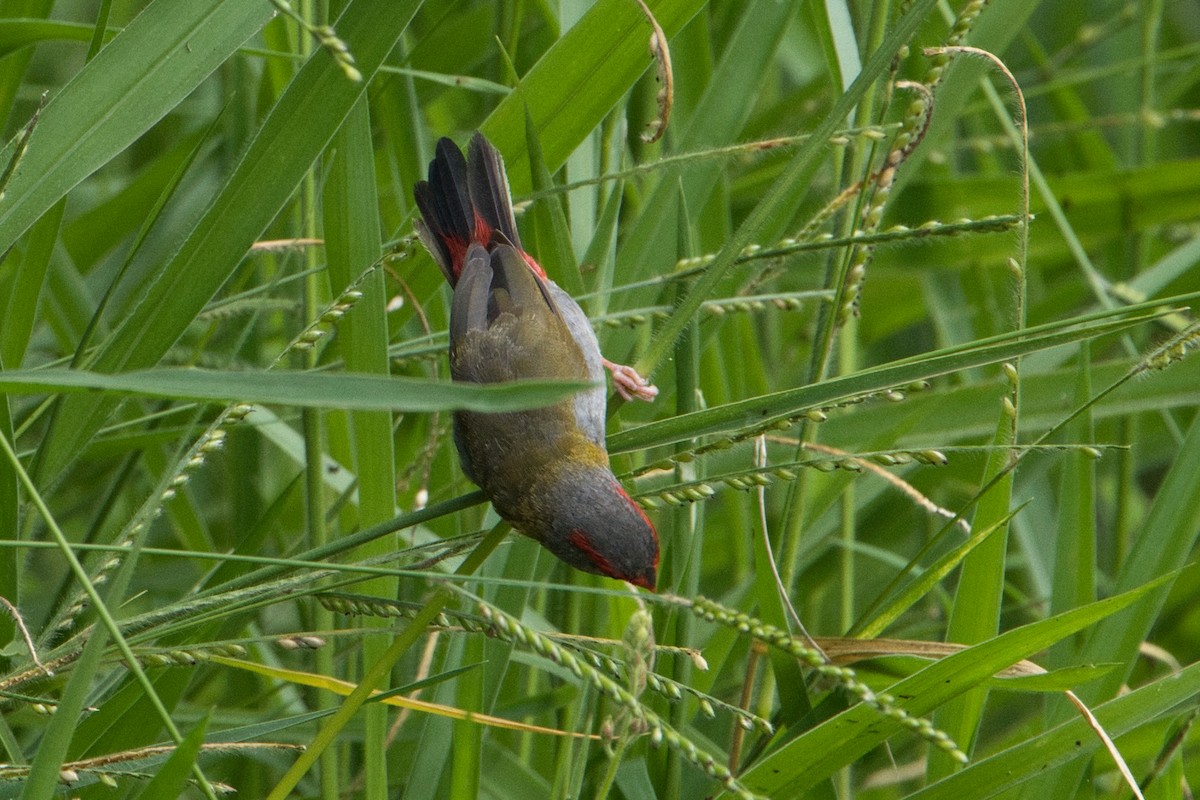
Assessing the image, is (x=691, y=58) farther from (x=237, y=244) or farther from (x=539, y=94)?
(x=237, y=244)

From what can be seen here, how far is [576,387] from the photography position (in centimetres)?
105

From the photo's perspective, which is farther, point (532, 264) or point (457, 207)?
point (532, 264)

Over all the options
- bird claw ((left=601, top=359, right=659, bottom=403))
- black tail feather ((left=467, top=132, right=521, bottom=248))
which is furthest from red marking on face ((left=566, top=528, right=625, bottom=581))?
black tail feather ((left=467, top=132, right=521, bottom=248))

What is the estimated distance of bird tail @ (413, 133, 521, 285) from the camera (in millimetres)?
2516

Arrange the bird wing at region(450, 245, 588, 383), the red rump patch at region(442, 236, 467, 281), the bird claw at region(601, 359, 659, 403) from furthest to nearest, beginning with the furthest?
the red rump patch at region(442, 236, 467, 281) < the bird wing at region(450, 245, 588, 383) < the bird claw at region(601, 359, 659, 403)

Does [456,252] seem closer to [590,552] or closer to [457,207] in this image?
[457,207]

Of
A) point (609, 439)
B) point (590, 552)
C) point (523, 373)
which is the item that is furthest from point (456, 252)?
point (609, 439)

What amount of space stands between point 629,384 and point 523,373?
0.49 metres

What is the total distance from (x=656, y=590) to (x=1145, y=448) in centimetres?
256

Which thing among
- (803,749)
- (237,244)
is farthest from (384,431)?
(803,749)

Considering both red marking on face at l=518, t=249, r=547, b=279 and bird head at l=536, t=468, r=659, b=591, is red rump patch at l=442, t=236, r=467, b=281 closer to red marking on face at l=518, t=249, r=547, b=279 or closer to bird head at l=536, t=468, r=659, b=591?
red marking on face at l=518, t=249, r=547, b=279

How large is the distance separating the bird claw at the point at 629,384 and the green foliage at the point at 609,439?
0.27 ft

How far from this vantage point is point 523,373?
2666 mm

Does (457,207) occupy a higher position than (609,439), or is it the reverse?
(457,207)
